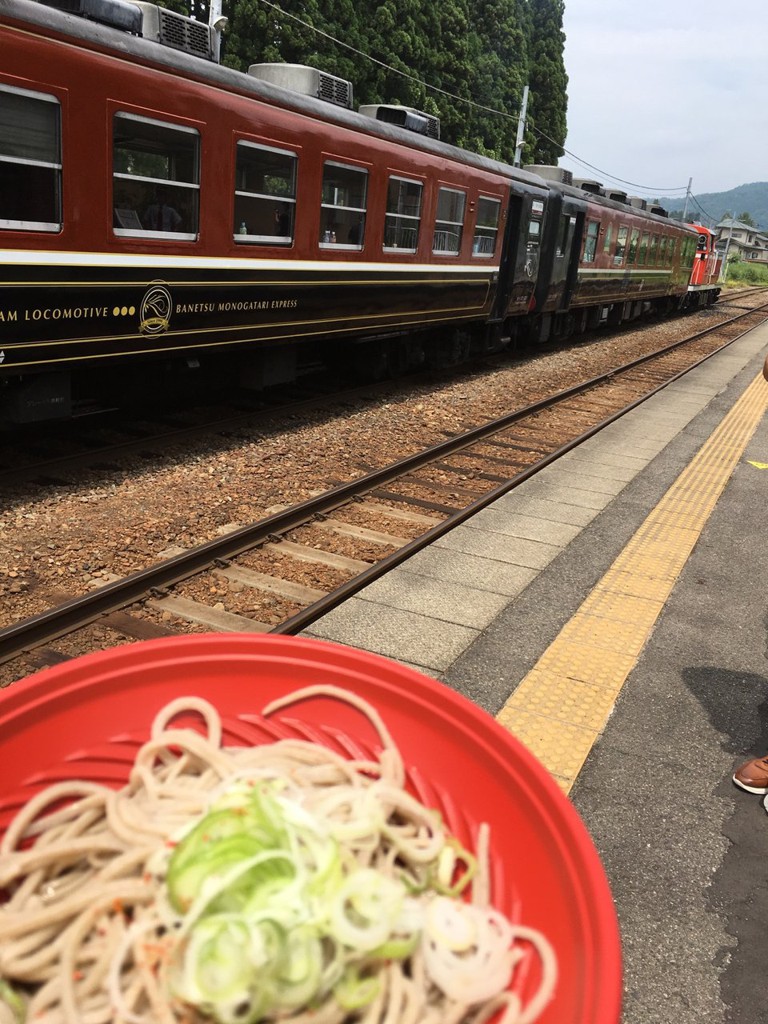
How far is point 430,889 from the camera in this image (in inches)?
56.2

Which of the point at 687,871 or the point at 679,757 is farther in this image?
the point at 679,757

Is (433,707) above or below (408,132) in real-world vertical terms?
below

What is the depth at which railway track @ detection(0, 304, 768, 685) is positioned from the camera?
4.54 m

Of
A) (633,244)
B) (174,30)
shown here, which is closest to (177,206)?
(174,30)

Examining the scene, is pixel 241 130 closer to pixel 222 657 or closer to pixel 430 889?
pixel 222 657

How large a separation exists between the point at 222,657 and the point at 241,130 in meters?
7.04

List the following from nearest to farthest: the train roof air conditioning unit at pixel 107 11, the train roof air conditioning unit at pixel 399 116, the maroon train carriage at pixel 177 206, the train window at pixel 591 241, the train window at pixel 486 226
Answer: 1. the maroon train carriage at pixel 177 206
2. the train roof air conditioning unit at pixel 107 11
3. the train roof air conditioning unit at pixel 399 116
4. the train window at pixel 486 226
5. the train window at pixel 591 241

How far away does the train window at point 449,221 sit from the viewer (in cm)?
1159

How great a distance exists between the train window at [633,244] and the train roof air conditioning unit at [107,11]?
59.2 feet

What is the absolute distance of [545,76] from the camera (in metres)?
43.1

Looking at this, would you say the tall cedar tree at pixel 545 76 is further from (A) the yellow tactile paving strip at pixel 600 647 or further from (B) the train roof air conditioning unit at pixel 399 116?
(A) the yellow tactile paving strip at pixel 600 647

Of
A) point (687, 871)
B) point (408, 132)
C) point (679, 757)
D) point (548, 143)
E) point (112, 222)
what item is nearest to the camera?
point (687, 871)

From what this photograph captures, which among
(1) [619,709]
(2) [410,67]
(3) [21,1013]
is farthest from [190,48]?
(2) [410,67]

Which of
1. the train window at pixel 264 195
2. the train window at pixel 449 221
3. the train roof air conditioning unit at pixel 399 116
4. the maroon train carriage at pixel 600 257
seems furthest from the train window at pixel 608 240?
the train window at pixel 264 195
